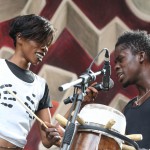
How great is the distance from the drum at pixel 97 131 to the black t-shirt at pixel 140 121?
0.38 metres

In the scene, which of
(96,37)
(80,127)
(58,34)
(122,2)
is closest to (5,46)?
(58,34)

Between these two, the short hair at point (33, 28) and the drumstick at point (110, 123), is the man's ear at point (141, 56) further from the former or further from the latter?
the drumstick at point (110, 123)

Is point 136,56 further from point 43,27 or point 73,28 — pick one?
point 73,28

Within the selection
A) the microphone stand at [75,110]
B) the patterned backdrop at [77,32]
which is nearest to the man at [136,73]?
the microphone stand at [75,110]

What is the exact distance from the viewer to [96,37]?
3928mm

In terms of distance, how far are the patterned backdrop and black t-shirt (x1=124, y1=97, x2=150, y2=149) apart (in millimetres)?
1219

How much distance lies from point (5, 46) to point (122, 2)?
1.09 m

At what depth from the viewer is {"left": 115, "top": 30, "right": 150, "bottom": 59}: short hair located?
9.20 ft

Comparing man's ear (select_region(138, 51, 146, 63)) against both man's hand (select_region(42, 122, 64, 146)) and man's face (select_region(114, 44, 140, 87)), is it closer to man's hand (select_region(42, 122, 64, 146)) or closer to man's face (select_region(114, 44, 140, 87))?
man's face (select_region(114, 44, 140, 87))

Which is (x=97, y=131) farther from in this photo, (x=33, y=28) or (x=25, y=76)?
(x=33, y=28)

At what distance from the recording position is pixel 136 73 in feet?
8.91

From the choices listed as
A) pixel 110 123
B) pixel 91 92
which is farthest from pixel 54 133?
pixel 110 123

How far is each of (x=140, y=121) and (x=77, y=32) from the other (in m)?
1.59

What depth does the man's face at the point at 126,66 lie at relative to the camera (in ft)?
8.79
